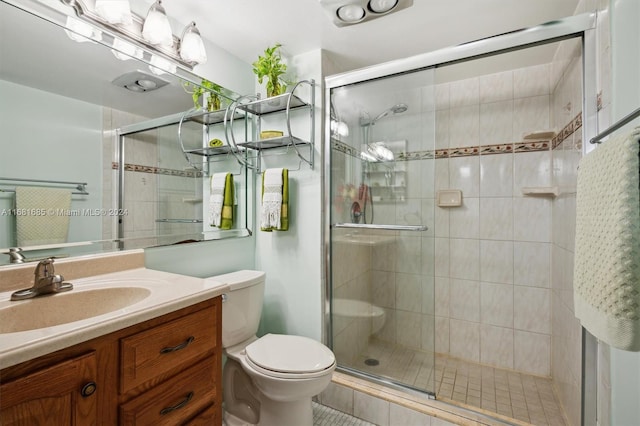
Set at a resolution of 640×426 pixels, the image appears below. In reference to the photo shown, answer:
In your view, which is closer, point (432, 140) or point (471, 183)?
point (432, 140)

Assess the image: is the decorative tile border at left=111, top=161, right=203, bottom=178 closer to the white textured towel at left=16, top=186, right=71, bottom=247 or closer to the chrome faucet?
the white textured towel at left=16, top=186, right=71, bottom=247

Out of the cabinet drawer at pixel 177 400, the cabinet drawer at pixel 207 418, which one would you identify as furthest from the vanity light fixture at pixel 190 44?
the cabinet drawer at pixel 207 418

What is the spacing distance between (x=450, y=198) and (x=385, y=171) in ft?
3.00

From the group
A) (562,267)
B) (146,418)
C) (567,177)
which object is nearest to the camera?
(146,418)

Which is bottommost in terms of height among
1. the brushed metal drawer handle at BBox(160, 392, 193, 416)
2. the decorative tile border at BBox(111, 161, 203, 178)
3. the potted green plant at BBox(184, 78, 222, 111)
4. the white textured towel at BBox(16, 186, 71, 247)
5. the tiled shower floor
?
the tiled shower floor

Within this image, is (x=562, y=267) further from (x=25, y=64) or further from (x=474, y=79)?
(x=25, y=64)

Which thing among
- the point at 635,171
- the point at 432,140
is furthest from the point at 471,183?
the point at 635,171

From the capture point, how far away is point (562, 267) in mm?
1789

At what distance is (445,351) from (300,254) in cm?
158

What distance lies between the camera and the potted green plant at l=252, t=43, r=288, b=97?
69.6 inches

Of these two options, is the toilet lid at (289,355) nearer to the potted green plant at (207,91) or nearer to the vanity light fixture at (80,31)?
the potted green plant at (207,91)

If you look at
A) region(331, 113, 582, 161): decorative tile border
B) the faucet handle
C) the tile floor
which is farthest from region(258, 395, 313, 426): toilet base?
region(331, 113, 582, 161): decorative tile border

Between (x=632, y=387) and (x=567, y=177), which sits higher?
(x=567, y=177)

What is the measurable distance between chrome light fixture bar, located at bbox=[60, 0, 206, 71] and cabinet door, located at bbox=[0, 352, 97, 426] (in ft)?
4.19
